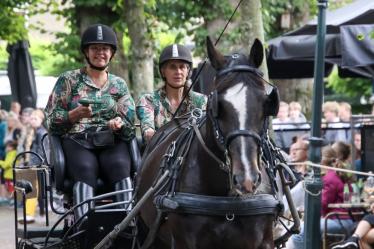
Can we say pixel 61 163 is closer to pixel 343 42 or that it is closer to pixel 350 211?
pixel 350 211

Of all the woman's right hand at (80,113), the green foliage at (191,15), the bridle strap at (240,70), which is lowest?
the woman's right hand at (80,113)

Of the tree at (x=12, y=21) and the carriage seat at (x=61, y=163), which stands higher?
the tree at (x=12, y=21)

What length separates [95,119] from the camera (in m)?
8.26

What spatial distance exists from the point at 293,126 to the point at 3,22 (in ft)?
27.8

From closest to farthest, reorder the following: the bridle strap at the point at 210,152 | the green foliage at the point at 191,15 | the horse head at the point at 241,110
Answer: the horse head at the point at 241,110, the bridle strap at the point at 210,152, the green foliage at the point at 191,15

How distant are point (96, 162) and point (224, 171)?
235 centimetres

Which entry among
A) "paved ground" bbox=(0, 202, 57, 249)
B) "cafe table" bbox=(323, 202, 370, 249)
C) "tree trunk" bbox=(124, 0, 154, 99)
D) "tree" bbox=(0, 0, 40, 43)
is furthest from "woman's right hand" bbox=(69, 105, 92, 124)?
"tree" bbox=(0, 0, 40, 43)

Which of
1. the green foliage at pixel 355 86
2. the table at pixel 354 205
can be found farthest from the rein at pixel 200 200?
the green foliage at pixel 355 86

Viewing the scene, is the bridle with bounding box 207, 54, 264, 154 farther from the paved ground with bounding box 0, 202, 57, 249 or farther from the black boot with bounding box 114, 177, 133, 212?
the paved ground with bounding box 0, 202, 57, 249

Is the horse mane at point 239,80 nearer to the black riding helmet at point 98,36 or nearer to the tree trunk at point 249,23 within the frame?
the black riding helmet at point 98,36

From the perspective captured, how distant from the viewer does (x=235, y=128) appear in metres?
5.73

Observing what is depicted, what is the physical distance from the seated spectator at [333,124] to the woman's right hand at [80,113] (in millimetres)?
7014

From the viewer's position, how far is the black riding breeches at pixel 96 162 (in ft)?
26.6

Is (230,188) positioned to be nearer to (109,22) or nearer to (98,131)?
(98,131)
